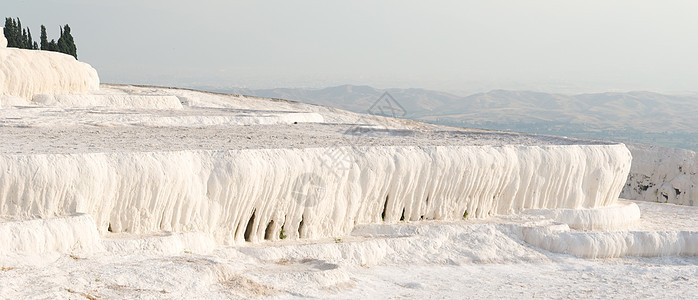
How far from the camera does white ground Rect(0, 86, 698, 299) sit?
10.1m

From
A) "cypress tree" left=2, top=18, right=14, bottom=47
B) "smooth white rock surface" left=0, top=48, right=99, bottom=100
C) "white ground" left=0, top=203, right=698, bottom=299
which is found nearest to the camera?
"white ground" left=0, top=203, right=698, bottom=299

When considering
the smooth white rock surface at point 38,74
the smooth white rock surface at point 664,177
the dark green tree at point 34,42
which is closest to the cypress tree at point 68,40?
the dark green tree at point 34,42

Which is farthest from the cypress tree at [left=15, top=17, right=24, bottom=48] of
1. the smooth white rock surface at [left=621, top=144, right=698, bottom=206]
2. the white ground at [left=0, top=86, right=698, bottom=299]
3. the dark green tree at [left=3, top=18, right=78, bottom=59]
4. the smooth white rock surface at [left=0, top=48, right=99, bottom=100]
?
the smooth white rock surface at [left=621, top=144, right=698, bottom=206]

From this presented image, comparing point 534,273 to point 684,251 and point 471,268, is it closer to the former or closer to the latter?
point 471,268

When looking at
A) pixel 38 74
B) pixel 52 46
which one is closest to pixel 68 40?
pixel 52 46

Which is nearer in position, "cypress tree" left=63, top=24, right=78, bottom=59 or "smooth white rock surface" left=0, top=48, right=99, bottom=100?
"smooth white rock surface" left=0, top=48, right=99, bottom=100

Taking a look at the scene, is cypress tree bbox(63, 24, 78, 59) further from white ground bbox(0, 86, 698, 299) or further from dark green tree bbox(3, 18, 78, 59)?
white ground bbox(0, 86, 698, 299)

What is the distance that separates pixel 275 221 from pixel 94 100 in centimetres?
1712

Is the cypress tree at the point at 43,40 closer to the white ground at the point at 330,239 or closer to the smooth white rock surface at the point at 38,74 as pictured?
the smooth white rock surface at the point at 38,74

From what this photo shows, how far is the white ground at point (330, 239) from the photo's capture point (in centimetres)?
1013

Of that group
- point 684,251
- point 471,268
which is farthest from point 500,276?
point 684,251

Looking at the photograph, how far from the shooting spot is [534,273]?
45.8 ft

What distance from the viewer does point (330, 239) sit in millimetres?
14461

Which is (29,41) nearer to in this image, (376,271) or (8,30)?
(8,30)
